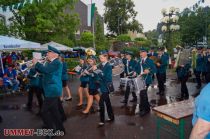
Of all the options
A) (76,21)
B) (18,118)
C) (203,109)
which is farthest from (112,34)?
(203,109)

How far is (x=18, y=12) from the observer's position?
59.6 ft

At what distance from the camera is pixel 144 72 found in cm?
816

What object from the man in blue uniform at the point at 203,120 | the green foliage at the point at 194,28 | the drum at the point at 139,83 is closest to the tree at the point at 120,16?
the green foliage at the point at 194,28

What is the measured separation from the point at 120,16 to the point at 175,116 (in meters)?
53.7

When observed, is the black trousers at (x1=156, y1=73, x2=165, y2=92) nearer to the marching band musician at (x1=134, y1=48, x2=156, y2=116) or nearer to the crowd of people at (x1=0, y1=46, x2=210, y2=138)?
the crowd of people at (x1=0, y1=46, x2=210, y2=138)

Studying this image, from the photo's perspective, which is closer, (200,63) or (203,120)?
(203,120)

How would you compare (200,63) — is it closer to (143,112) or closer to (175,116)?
(143,112)

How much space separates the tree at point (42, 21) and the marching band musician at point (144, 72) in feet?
35.2

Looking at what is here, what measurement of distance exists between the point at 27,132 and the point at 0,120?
4.80 feet

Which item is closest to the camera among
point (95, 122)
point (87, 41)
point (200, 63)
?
point (95, 122)

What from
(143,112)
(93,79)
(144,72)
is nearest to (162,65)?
(144,72)

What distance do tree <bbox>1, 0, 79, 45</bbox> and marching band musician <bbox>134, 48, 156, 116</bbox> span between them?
10.7 m

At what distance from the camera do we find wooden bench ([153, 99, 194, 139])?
400 centimetres

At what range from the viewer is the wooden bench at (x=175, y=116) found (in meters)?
4.00
